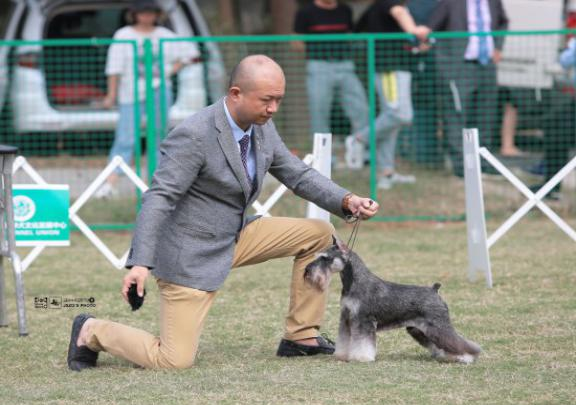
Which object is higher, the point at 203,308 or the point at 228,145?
the point at 228,145

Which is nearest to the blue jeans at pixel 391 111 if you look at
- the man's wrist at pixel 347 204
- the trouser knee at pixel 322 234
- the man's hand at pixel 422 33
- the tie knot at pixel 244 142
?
the man's hand at pixel 422 33

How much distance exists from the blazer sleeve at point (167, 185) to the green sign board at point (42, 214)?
2.48 m

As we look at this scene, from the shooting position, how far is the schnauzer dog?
537cm

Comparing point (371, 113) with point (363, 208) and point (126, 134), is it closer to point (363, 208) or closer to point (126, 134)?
point (126, 134)

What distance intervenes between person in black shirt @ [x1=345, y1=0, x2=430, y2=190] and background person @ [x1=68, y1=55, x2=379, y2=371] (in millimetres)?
5061

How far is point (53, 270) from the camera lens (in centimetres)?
862

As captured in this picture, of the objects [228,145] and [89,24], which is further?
[89,24]

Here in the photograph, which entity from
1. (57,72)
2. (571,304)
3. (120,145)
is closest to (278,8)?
(57,72)

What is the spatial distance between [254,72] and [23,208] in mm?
3004

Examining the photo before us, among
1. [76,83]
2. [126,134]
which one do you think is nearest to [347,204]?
[126,134]

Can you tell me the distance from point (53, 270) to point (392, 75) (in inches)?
155

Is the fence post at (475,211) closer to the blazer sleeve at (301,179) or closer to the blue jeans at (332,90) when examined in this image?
the blazer sleeve at (301,179)

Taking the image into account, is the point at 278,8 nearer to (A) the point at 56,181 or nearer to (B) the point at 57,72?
(B) the point at 57,72

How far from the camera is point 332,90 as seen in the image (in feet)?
36.4
